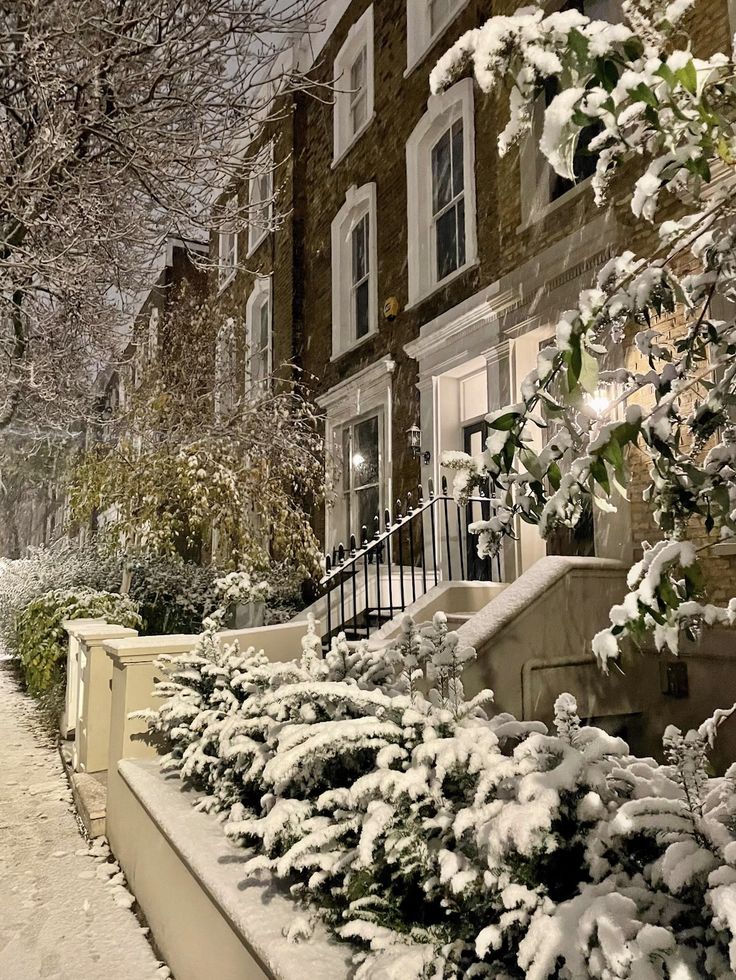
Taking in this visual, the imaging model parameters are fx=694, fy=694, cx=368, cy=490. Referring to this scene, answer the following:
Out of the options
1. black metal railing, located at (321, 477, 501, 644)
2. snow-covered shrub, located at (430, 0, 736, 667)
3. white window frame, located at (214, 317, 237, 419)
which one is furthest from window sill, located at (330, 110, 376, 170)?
snow-covered shrub, located at (430, 0, 736, 667)

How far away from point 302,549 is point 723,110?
9.06 m

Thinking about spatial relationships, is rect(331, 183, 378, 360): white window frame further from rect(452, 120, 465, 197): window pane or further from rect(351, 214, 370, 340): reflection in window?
rect(452, 120, 465, 197): window pane

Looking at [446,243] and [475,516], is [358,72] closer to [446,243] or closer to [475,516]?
[446,243]

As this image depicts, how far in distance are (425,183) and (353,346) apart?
2619mm

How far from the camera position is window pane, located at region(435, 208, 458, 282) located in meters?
9.16

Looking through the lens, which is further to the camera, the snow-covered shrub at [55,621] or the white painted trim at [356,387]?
the white painted trim at [356,387]

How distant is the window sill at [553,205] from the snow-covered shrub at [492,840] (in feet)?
18.3

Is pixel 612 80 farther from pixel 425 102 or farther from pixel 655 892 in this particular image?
pixel 425 102

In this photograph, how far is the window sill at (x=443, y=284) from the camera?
27.6 ft

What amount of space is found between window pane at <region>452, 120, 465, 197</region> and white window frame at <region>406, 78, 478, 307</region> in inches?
4.6

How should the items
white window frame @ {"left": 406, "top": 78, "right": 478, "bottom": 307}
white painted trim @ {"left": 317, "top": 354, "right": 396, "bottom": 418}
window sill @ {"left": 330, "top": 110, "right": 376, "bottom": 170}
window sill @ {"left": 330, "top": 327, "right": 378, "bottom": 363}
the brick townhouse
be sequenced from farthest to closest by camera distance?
1. window sill @ {"left": 330, "top": 110, "right": 376, "bottom": 170}
2. window sill @ {"left": 330, "top": 327, "right": 378, "bottom": 363}
3. white painted trim @ {"left": 317, "top": 354, "right": 396, "bottom": 418}
4. white window frame @ {"left": 406, "top": 78, "right": 478, "bottom": 307}
5. the brick townhouse

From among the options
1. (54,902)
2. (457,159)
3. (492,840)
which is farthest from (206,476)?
(492,840)

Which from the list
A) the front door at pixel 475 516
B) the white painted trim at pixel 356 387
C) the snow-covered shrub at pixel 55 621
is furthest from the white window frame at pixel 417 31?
the snow-covered shrub at pixel 55 621

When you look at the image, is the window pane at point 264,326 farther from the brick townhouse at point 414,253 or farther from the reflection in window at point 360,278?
the reflection in window at point 360,278
